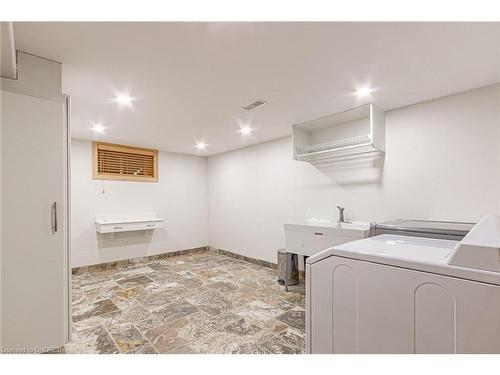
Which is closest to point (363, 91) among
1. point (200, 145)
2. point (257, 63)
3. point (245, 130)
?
point (257, 63)

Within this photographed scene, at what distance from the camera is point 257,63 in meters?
1.94

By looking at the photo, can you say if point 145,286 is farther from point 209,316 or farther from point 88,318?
point 209,316

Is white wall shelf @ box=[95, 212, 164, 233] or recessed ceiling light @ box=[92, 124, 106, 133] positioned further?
white wall shelf @ box=[95, 212, 164, 233]

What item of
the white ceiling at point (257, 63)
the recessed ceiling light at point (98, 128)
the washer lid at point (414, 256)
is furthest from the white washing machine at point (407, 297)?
the recessed ceiling light at point (98, 128)

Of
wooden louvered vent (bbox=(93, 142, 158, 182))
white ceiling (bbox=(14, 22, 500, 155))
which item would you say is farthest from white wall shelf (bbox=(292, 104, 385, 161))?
wooden louvered vent (bbox=(93, 142, 158, 182))

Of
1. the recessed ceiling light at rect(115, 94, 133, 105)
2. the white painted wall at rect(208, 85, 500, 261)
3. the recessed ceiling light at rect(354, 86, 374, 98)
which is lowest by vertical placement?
the white painted wall at rect(208, 85, 500, 261)

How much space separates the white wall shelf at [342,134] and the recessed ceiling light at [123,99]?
214 cm

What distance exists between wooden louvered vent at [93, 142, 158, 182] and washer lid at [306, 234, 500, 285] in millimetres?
4426

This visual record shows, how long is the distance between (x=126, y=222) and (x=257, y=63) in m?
3.72

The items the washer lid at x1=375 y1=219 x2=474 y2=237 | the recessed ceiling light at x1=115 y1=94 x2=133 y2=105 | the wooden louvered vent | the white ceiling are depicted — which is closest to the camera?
the white ceiling

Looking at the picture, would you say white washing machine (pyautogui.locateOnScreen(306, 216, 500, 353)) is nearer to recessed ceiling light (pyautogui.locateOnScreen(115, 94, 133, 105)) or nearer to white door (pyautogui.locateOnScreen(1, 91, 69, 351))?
white door (pyautogui.locateOnScreen(1, 91, 69, 351))

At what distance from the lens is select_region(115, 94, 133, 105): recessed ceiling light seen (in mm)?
2520

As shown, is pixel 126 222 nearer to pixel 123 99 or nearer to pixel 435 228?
pixel 123 99

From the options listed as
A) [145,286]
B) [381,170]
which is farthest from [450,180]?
[145,286]
